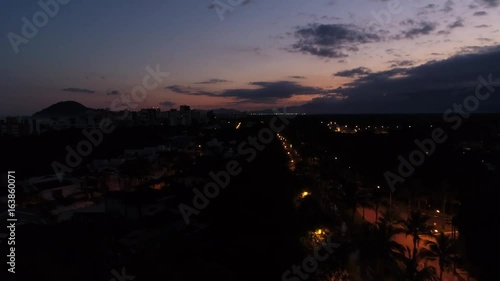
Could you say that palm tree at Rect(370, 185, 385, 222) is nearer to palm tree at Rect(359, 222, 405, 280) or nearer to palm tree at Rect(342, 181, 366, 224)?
palm tree at Rect(342, 181, 366, 224)

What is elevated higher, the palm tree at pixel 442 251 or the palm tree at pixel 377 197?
the palm tree at pixel 442 251

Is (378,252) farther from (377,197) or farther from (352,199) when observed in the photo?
(377,197)

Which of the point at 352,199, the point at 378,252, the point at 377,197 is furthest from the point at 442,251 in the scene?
the point at 377,197

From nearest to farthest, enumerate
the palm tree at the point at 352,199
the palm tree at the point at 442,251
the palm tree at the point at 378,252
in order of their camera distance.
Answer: the palm tree at the point at 378,252 < the palm tree at the point at 442,251 < the palm tree at the point at 352,199

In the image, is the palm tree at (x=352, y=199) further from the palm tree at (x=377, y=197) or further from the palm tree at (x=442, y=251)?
the palm tree at (x=442, y=251)

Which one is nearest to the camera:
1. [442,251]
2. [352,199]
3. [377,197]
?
[442,251]

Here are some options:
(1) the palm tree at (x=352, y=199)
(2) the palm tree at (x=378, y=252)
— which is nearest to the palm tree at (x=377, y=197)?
(1) the palm tree at (x=352, y=199)

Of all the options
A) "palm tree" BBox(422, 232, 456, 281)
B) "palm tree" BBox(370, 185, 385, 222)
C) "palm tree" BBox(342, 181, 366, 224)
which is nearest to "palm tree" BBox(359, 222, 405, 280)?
"palm tree" BBox(422, 232, 456, 281)

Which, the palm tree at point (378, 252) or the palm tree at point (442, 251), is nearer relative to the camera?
the palm tree at point (378, 252)

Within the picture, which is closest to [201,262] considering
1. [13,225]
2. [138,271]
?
[138,271]

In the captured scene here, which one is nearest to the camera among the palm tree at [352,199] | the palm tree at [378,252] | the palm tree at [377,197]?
the palm tree at [378,252]

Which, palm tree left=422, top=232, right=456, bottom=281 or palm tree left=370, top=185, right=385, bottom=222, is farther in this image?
palm tree left=370, top=185, right=385, bottom=222
